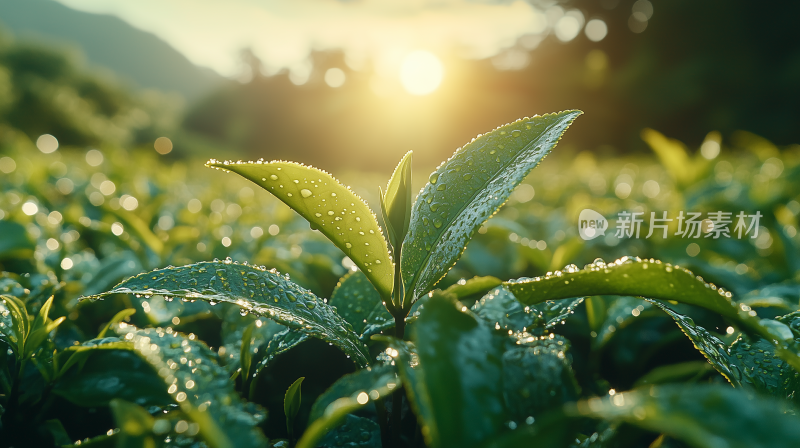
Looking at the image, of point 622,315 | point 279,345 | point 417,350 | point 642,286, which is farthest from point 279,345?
point 622,315

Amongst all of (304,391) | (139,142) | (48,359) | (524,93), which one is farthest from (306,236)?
(524,93)

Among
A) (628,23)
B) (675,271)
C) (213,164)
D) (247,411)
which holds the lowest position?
(247,411)

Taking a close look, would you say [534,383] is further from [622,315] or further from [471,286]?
[622,315]

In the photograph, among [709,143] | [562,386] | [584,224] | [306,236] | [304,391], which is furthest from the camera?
[709,143]

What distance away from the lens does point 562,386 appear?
0.49m

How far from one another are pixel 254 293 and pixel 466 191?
349 mm

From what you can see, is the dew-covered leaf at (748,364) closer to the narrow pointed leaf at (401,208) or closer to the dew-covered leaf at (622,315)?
the dew-covered leaf at (622,315)

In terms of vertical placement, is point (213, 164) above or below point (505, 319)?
above

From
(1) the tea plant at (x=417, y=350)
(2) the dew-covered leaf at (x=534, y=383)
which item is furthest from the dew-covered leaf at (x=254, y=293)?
(2) the dew-covered leaf at (x=534, y=383)

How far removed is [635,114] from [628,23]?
21.6ft

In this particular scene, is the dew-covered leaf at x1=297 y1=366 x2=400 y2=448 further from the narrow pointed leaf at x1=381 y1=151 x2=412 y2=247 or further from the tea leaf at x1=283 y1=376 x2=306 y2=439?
the narrow pointed leaf at x1=381 y1=151 x2=412 y2=247

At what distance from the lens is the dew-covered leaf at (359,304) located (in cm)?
80

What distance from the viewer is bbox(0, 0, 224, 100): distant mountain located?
5916 centimetres

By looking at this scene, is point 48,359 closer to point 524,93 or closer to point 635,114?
point 635,114
